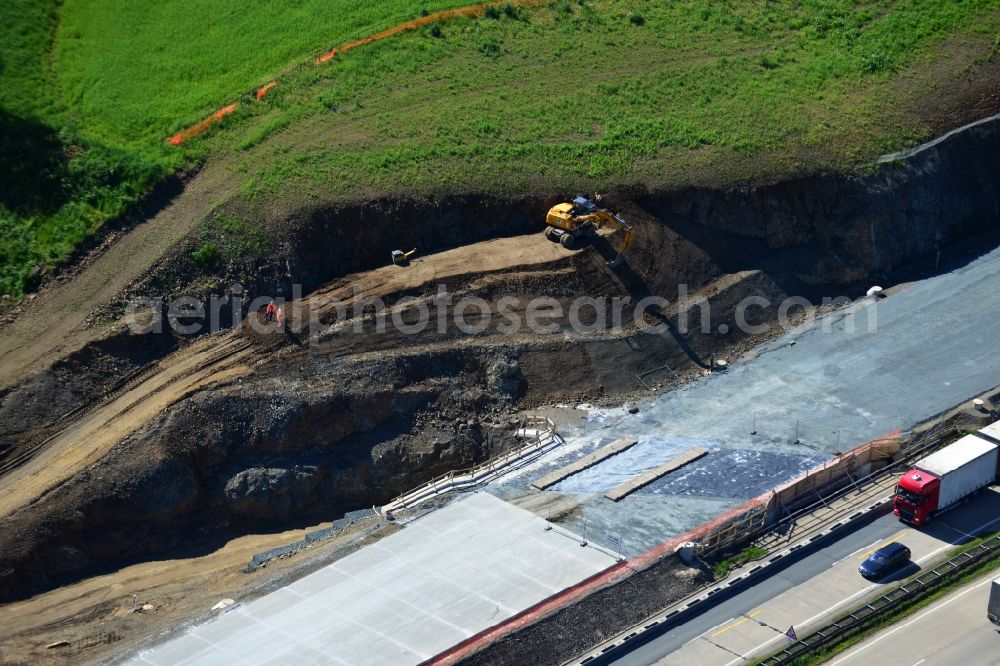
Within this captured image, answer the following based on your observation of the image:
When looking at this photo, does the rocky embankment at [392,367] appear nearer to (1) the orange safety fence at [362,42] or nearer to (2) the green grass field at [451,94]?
(2) the green grass field at [451,94]

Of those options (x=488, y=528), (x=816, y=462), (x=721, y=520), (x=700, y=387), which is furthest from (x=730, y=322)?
(x=488, y=528)

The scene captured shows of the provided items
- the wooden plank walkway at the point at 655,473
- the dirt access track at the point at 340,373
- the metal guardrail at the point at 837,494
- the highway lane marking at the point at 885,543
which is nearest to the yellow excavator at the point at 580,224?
the dirt access track at the point at 340,373

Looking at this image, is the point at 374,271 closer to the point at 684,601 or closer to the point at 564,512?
the point at 564,512

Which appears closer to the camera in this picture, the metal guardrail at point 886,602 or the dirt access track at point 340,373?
the metal guardrail at point 886,602

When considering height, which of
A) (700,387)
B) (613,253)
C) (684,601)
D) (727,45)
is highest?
(727,45)

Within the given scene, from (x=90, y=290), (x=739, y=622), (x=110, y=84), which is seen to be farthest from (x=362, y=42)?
(x=739, y=622)

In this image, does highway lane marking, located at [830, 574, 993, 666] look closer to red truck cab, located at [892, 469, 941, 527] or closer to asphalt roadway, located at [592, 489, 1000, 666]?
asphalt roadway, located at [592, 489, 1000, 666]
